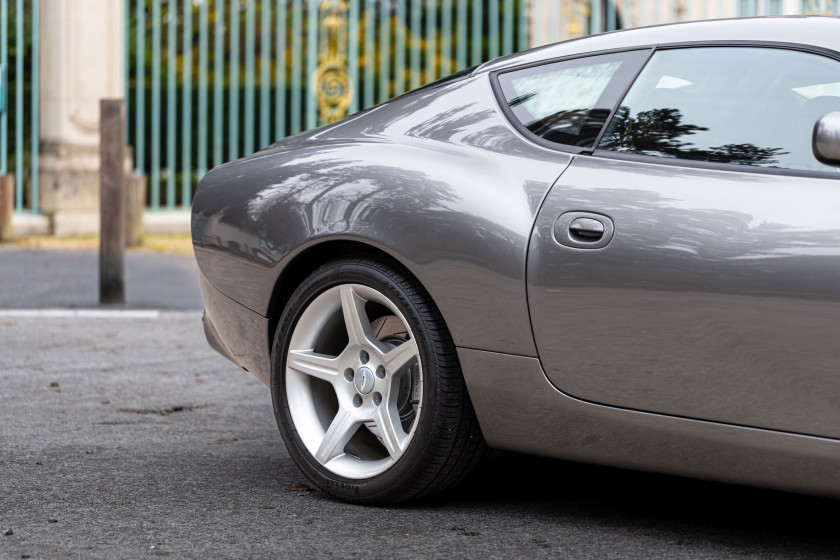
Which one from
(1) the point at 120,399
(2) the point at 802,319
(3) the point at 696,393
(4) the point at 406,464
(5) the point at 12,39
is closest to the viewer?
(2) the point at 802,319

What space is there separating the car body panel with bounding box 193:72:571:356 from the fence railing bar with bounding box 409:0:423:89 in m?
9.90

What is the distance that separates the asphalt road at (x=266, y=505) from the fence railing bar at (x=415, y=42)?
8.93 m

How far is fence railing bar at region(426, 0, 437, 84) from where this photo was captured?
45.8 feet

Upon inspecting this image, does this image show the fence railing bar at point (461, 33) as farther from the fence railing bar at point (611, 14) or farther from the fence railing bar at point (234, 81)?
the fence railing bar at point (234, 81)

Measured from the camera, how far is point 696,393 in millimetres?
3248

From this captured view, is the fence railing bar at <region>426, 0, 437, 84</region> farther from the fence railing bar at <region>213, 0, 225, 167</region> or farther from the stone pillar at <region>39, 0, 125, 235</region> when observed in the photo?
the stone pillar at <region>39, 0, 125, 235</region>

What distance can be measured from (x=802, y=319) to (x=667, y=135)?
0.67 m

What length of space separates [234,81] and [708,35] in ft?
34.7

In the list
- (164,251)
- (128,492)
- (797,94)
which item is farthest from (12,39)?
(797,94)

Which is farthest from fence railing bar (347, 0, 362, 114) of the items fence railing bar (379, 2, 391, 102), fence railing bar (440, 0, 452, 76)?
fence railing bar (440, 0, 452, 76)

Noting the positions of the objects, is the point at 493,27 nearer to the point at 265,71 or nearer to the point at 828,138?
the point at 265,71

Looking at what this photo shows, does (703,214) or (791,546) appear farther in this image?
(791,546)

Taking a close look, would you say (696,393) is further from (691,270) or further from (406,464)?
(406,464)

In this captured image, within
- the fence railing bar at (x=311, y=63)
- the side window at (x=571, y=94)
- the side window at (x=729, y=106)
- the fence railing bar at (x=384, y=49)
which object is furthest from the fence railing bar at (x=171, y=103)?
the side window at (x=729, y=106)
